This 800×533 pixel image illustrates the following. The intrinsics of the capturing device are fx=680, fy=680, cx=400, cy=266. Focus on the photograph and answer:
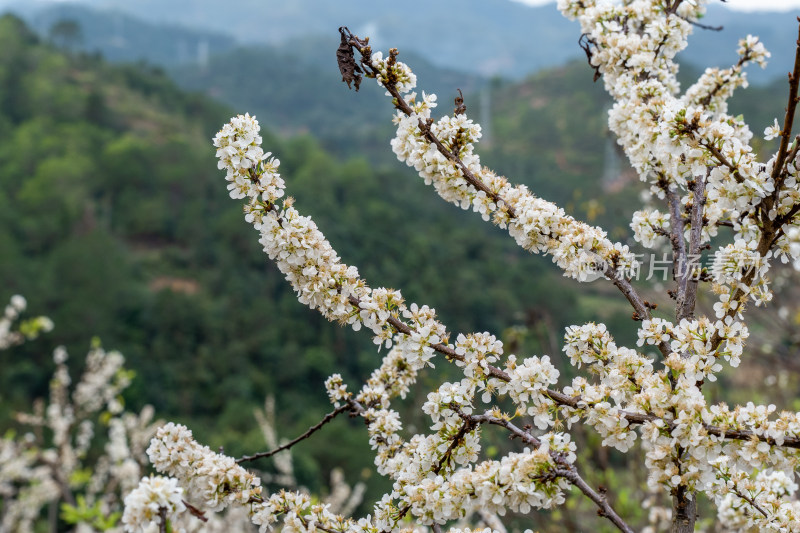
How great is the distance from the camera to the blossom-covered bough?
195 cm

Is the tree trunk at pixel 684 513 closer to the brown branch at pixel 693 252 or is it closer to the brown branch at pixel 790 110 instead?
the brown branch at pixel 693 252

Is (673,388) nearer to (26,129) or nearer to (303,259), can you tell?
(303,259)

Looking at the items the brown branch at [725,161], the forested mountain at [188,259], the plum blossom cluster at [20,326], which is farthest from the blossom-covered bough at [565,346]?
the forested mountain at [188,259]

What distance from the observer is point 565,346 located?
2.34 metres

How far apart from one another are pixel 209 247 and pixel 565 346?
5077 cm

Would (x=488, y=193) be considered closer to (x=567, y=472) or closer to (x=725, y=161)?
(x=725, y=161)

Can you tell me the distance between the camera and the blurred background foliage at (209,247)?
116 feet

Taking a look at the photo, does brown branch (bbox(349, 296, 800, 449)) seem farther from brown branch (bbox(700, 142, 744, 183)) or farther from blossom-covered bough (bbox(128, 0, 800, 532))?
brown branch (bbox(700, 142, 744, 183))

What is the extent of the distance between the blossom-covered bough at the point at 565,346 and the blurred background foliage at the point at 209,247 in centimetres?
539

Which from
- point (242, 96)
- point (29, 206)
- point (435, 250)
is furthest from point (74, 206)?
point (242, 96)

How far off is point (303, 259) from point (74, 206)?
5191 cm

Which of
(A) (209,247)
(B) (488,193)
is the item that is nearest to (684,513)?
(B) (488,193)

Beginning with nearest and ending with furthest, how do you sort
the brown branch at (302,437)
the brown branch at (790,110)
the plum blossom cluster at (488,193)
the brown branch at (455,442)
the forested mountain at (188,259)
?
the brown branch at (790,110), the brown branch at (455,442), the plum blossom cluster at (488,193), the brown branch at (302,437), the forested mountain at (188,259)

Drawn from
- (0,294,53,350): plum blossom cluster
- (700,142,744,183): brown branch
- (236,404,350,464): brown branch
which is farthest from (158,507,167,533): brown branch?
(0,294,53,350): plum blossom cluster
